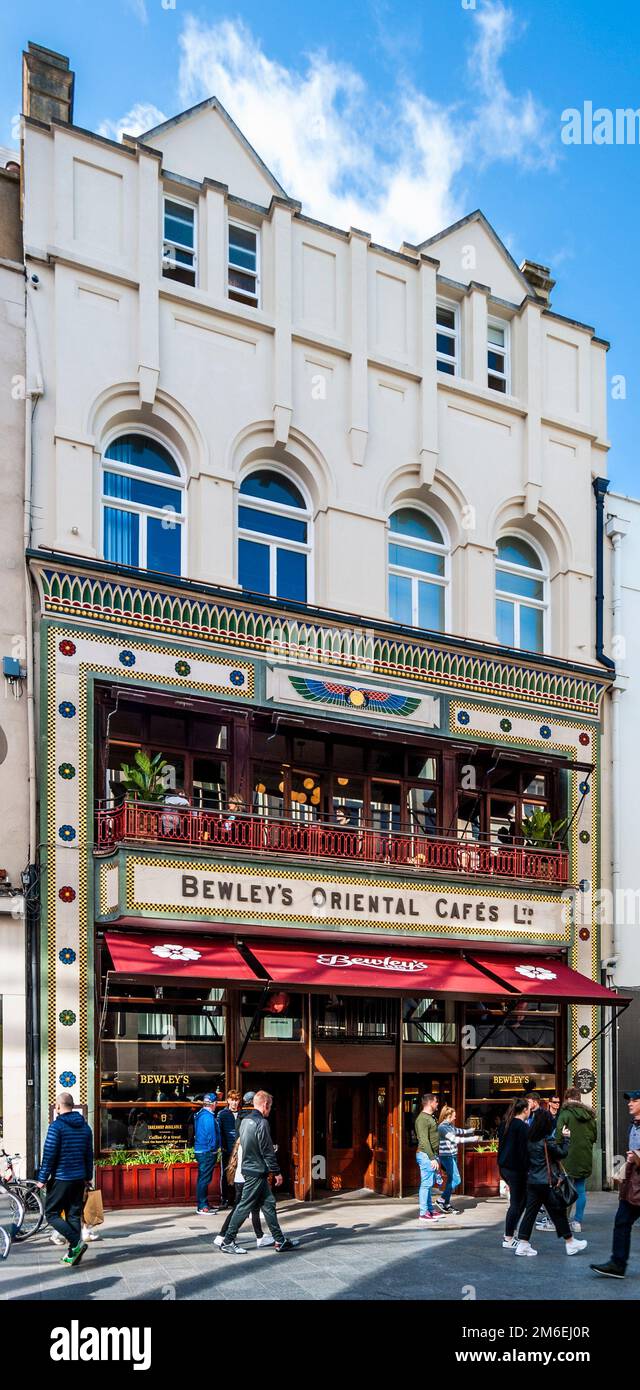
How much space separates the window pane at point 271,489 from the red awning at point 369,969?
7.42 meters

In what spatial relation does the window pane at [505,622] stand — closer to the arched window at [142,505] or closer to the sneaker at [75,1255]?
the arched window at [142,505]

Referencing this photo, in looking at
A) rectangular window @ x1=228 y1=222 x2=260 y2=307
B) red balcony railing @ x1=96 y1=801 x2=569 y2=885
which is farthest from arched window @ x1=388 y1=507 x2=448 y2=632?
rectangular window @ x1=228 y1=222 x2=260 y2=307

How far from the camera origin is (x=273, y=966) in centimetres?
1945

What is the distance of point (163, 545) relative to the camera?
21406 mm

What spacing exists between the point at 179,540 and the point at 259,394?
2.94m

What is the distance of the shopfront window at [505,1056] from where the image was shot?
2261cm

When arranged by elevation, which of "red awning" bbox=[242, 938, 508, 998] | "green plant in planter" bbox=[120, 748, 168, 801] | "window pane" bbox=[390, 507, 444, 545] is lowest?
"red awning" bbox=[242, 938, 508, 998]

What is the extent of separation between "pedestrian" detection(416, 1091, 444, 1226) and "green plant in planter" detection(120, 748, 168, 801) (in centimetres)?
578

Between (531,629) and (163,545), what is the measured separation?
790cm

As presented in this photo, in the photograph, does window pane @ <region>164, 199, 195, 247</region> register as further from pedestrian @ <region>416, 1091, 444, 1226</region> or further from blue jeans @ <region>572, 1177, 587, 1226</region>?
blue jeans @ <region>572, 1177, 587, 1226</region>

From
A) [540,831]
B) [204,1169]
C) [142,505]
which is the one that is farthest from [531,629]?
[204,1169]

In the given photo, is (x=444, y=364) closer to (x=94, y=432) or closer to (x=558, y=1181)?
(x=94, y=432)

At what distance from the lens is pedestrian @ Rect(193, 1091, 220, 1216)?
58.1 feet

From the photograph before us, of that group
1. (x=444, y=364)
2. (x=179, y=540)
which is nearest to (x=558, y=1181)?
(x=179, y=540)
